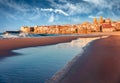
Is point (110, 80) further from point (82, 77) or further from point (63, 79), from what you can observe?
point (63, 79)

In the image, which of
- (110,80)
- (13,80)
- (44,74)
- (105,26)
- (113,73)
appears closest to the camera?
(110,80)

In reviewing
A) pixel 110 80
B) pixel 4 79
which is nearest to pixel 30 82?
pixel 4 79

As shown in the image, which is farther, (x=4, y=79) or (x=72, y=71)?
(x=72, y=71)

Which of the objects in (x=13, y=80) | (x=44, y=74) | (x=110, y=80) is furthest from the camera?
(x=44, y=74)

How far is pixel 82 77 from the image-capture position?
29.3 feet

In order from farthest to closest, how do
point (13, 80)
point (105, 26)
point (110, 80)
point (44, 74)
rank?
point (105, 26), point (44, 74), point (13, 80), point (110, 80)

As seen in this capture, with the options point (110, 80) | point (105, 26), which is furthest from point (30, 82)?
point (105, 26)

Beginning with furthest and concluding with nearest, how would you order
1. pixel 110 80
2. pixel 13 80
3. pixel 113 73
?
1. pixel 113 73
2. pixel 13 80
3. pixel 110 80

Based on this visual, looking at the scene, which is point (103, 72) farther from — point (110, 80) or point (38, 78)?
point (38, 78)

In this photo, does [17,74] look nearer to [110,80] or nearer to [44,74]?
[44,74]

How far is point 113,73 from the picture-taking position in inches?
371

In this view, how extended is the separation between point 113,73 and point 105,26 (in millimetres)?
193336

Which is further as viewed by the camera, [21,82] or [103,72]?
[103,72]

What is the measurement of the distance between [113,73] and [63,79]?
93.6 inches
